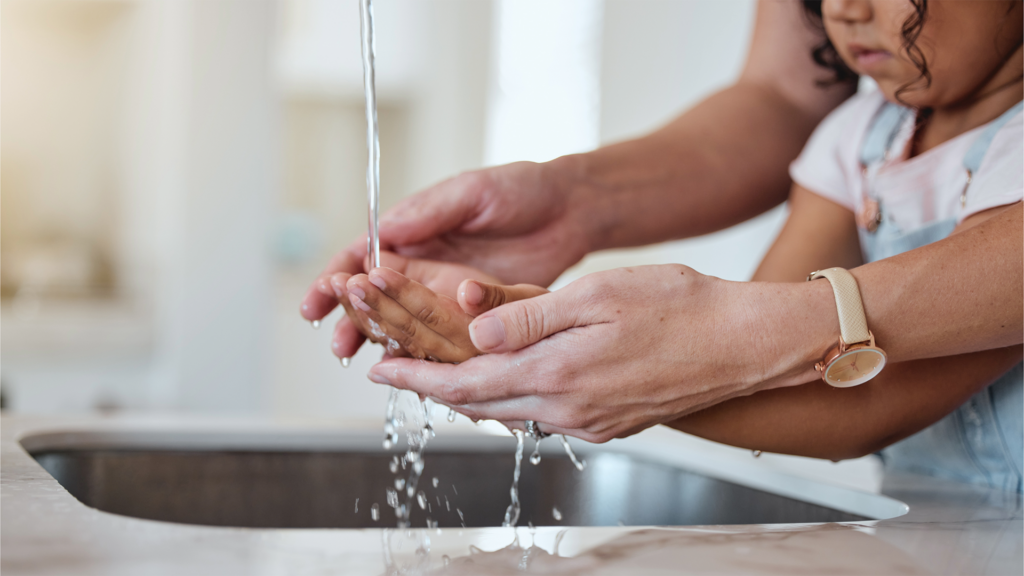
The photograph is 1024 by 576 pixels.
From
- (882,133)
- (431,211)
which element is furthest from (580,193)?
(882,133)

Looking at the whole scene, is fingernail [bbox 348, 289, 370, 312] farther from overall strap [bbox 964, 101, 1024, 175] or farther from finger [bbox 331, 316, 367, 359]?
overall strap [bbox 964, 101, 1024, 175]

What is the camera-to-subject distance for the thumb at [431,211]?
824 millimetres

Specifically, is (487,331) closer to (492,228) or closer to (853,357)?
(853,357)

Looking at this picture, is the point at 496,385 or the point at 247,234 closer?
the point at 496,385

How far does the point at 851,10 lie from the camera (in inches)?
28.3

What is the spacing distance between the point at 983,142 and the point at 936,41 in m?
0.09

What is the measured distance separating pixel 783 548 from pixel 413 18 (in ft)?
12.7

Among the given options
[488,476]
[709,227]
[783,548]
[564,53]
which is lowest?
[488,476]

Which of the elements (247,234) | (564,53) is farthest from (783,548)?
(564,53)

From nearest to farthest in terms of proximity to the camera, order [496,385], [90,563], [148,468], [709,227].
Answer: [90,563], [496,385], [148,468], [709,227]

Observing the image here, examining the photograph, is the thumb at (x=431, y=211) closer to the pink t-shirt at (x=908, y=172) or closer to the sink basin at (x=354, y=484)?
the sink basin at (x=354, y=484)

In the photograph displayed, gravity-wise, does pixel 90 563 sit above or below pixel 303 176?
below

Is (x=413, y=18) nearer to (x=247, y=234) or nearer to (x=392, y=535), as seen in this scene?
(x=247, y=234)

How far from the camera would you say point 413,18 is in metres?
3.97
